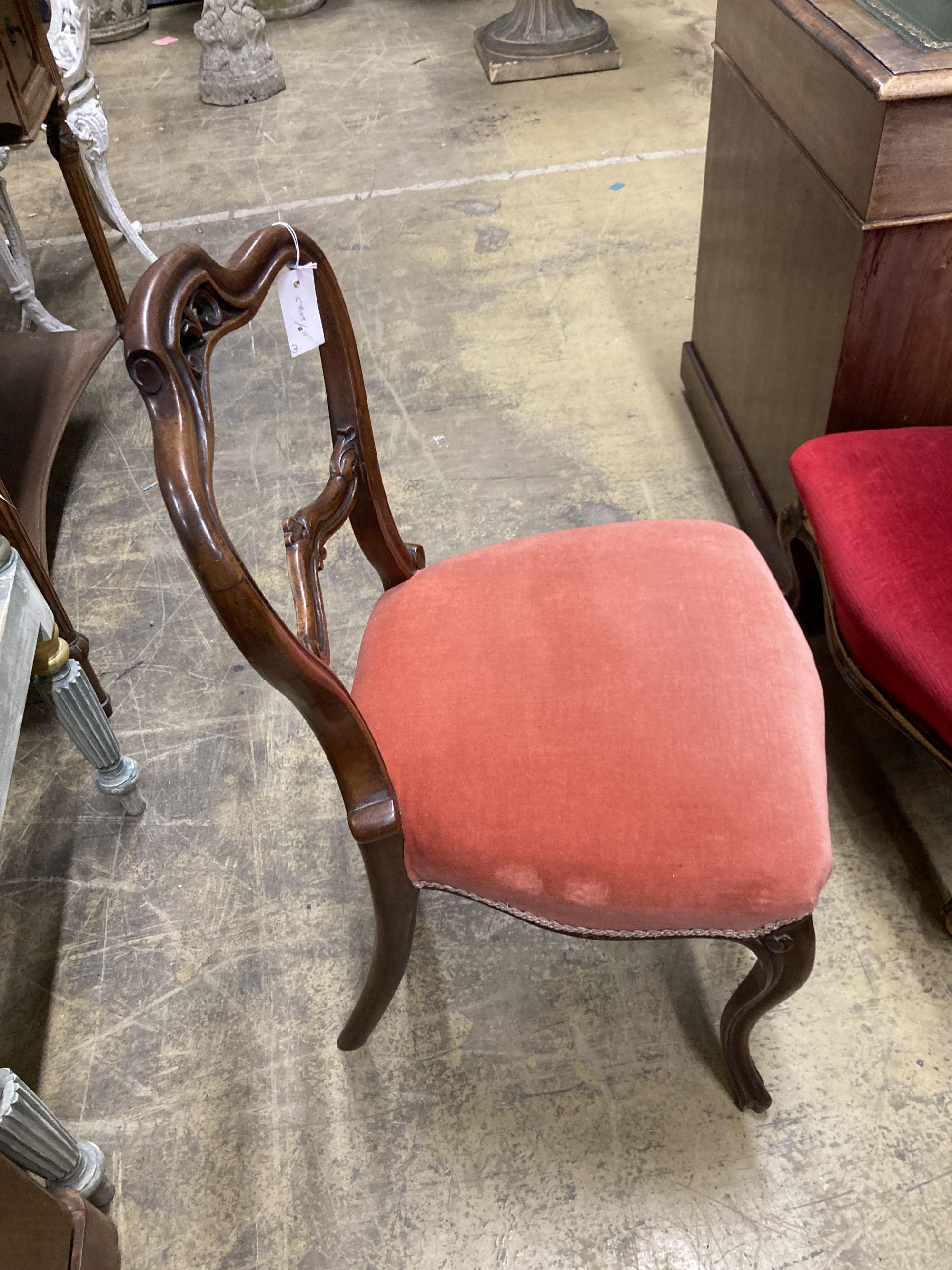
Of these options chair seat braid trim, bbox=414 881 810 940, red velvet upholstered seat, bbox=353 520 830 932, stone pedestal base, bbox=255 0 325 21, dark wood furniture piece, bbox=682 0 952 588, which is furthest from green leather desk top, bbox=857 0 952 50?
Result: stone pedestal base, bbox=255 0 325 21

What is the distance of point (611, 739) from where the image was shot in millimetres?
924

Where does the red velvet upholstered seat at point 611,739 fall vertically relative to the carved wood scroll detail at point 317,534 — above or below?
below

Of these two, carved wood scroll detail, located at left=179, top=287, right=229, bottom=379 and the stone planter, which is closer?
carved wood scroll detail, located at left=179, top=287, right=229, bottom=379

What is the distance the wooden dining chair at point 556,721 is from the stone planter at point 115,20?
4476 millimetres

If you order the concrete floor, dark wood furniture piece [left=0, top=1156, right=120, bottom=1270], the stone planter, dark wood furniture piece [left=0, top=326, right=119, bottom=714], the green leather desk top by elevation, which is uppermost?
the green leather desk top

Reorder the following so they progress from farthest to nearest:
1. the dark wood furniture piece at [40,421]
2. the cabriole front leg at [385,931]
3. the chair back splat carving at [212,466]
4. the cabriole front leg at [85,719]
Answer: the dark wood furniture piece at [40,421] → the cabriole front leg at [85,719] → the cabriole front leg at [385,931] → the chair back splat carving at [212,466]

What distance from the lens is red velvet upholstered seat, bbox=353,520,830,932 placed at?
0.86 m

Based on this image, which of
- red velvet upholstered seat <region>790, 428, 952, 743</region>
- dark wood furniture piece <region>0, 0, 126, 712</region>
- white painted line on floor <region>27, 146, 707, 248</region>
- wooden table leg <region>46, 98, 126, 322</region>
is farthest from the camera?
white painted line on floor <region>27, 146, 707, 248</region>

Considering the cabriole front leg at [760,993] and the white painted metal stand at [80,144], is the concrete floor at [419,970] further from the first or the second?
the white painted metal stand at [80,144]

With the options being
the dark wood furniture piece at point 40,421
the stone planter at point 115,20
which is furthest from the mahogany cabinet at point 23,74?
the stone planter at point 115,20

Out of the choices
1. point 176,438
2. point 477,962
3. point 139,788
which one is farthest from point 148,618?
point 176,438

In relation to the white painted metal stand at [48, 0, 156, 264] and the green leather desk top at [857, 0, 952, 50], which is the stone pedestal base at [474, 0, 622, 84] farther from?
the green leather desk top at [857, 0, 952, 50]

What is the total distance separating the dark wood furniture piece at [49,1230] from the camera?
0.82 metres

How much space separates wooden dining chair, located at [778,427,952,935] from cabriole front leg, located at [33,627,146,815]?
41.2 inches
